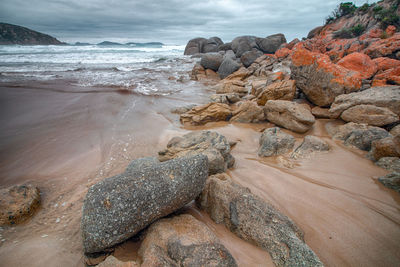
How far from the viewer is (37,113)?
5.80 metres

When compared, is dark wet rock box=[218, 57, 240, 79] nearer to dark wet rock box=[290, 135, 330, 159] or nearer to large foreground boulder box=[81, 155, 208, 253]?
dark wet rock box=[290, 135, 330, 159]

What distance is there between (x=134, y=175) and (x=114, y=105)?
19.7ft

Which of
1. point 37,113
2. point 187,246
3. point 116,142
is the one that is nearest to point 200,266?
point 187,246

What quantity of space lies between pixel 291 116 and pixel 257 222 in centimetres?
329

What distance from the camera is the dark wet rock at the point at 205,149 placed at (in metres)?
2.86

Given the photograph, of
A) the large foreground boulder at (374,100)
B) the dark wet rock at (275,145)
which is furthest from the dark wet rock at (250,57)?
the dark wet rock at (275,145)

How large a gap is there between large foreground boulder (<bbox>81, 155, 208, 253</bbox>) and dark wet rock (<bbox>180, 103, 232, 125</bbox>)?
355 centimetres

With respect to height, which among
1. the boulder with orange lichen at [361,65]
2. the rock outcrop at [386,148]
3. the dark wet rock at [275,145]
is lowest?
the dark wet rock at [275,145]

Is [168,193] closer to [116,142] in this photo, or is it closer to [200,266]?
[200,266]

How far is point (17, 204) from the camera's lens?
2.34 m

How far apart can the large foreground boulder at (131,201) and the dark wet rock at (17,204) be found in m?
1.26

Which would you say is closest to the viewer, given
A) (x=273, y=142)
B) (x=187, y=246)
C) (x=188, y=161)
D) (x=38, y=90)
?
(x=187, y=246)

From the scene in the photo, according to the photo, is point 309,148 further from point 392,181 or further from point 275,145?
point 392,181

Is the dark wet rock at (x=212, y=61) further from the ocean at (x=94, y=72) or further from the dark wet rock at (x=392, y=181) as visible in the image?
the dark wet rock at (x=392, y=181)
